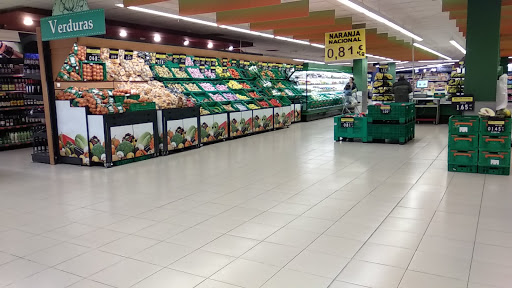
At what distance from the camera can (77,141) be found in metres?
7.74

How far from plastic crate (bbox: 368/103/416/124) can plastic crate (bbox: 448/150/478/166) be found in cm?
→ 299

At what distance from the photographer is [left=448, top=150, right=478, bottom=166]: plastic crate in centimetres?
656

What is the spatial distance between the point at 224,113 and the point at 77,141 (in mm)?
4087

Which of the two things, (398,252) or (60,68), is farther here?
(60,68)

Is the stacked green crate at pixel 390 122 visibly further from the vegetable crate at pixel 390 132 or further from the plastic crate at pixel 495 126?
the plastic crate at pixel 495 126

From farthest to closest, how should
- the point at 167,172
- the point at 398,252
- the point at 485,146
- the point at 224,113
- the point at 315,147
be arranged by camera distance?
the point at 224,113, the point at 315,147, the point at 167,172, the point at 485,146, the point at 398,252

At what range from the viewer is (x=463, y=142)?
6.60 meters

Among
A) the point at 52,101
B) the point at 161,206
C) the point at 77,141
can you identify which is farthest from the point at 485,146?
the point at 52,101

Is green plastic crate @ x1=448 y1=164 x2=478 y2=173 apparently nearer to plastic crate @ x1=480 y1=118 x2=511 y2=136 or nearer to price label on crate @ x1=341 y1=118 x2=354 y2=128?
plastic crate @ x1=480 y1=118 x2=511 y2=136

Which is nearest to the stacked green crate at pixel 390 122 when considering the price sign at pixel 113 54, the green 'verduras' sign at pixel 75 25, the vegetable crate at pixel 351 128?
the vegetable crate at pixel 351 128

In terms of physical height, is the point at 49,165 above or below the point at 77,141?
below

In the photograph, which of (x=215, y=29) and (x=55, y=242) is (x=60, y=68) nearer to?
(x=55, y=242)

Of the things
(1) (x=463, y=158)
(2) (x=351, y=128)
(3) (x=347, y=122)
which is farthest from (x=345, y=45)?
(1) (x=463, y=158)

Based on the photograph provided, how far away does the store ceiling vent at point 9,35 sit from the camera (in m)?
9.67
